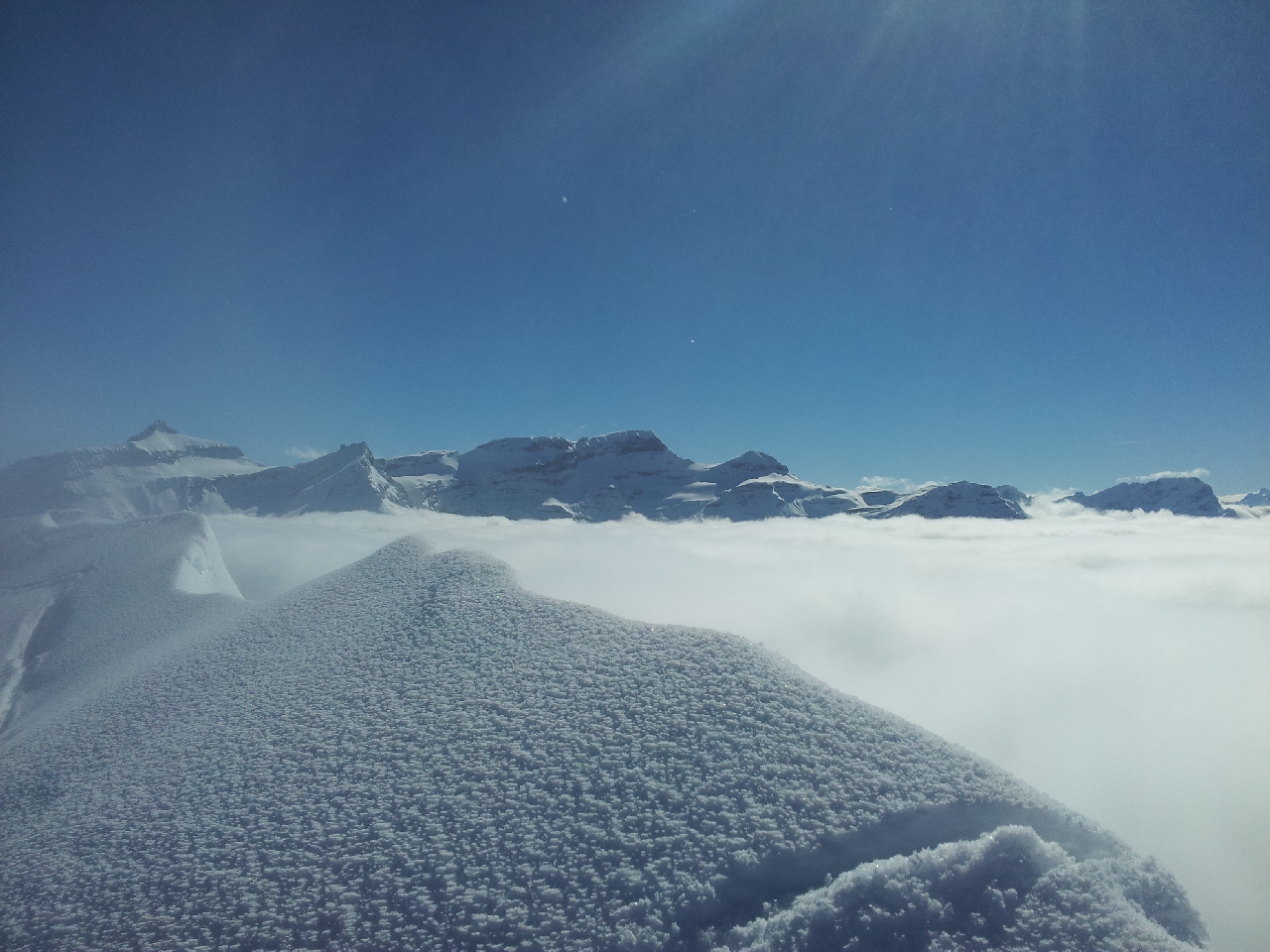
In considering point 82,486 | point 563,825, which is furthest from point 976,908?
point 82,486

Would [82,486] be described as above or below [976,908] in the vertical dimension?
above

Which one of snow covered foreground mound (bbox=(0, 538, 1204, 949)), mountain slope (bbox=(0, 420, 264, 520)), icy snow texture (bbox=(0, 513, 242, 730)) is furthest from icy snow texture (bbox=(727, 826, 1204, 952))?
mountain slope (bbox=(0, 420, 264, 520))

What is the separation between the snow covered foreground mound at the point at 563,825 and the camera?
10.9ft

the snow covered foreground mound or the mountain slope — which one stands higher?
the mountain slope

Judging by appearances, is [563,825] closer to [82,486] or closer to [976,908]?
[976,908]

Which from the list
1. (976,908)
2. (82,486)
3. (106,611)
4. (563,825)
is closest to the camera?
(976,908)

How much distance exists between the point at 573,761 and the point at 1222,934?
20.8 ft

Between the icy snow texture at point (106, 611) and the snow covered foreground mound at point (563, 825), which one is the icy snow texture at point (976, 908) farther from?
the icy snow texture at point (106, 611)

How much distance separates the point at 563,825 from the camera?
12.7ft

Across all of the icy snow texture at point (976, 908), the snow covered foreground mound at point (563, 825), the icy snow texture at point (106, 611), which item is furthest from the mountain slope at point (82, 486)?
the icy snow texture at point (976, 908)

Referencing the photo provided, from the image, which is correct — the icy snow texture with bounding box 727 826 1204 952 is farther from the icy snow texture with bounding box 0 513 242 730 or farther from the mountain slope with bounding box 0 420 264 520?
the mountain slope with bounding box 0 420 264 520

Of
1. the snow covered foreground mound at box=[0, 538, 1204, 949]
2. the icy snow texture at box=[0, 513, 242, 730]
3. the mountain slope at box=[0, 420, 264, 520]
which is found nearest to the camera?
the snow covered foreground mound at box=[0, 538, 1204, 949]

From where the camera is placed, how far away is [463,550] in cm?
908

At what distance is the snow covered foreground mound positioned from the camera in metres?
3.32
